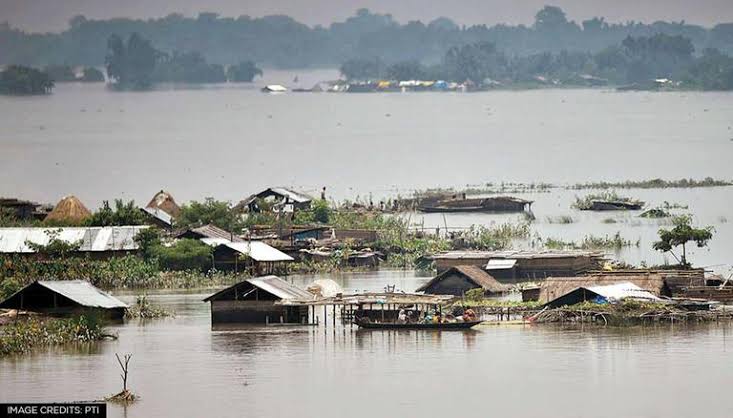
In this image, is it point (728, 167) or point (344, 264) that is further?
point (728, 167)

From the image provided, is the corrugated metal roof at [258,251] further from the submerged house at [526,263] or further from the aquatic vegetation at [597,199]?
the aquatic vegetation at [597,199]

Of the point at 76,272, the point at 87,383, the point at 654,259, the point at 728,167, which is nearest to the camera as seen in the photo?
the point at 87,383

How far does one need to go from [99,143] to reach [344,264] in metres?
44.4

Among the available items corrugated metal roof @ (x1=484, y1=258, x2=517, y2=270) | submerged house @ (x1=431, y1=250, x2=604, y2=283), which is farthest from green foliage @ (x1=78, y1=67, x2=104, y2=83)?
corrugated metal roof @ (x1=484, y1=258, x2=517, y2=270)

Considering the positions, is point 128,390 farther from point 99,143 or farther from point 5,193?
point 99,143

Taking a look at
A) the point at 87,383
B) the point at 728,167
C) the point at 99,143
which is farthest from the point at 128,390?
the point at 99,143

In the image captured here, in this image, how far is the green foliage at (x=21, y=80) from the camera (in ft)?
332

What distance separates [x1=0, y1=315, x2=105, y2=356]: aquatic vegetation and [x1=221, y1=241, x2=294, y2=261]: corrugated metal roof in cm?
559

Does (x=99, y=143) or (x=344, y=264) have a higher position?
(x=99, y=143)

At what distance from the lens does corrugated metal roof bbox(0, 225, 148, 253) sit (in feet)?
88.8

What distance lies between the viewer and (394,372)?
61.4ft

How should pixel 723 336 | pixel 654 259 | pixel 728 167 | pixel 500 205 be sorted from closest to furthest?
pixel 723 336, pixel 654 259, pixel 500 205, pixel 728 167

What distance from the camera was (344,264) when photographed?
93.2ft

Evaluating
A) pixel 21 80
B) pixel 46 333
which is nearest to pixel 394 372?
pixel 46 333
